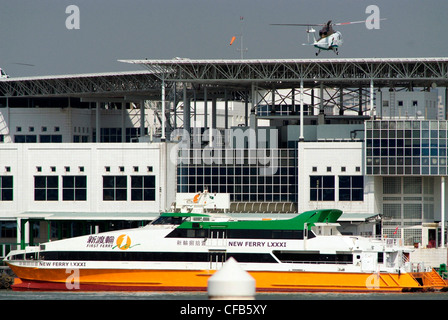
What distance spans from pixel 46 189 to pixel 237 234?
2639 cm

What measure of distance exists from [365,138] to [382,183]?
456cm

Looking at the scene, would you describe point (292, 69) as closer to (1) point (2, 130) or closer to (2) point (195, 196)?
(2) point (195, 196)

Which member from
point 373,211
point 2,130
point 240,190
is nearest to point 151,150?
point 240,190

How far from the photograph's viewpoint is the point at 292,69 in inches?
3233

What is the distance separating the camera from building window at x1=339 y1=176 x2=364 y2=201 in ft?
248

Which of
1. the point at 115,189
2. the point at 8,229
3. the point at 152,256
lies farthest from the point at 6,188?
the point at 152,256

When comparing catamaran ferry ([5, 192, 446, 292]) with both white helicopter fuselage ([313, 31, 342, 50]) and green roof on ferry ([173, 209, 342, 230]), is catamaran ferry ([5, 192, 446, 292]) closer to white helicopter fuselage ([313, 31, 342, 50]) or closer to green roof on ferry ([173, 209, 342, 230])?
green roof on ferry ([173, 209, 342, 230])

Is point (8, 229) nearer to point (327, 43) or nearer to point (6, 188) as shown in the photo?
point (6, 188)

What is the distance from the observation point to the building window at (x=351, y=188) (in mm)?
75500

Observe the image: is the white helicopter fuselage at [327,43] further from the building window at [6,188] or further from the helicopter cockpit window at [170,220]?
the building window at [6,188]

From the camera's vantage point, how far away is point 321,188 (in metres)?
76.2

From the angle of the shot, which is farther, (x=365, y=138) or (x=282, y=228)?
(x=365, y=138)

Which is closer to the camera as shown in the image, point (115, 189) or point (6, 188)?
point (115, 189)

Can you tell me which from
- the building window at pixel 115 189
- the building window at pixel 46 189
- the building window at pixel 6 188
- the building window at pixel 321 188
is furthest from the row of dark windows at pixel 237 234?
the building window at pixel 6 188
